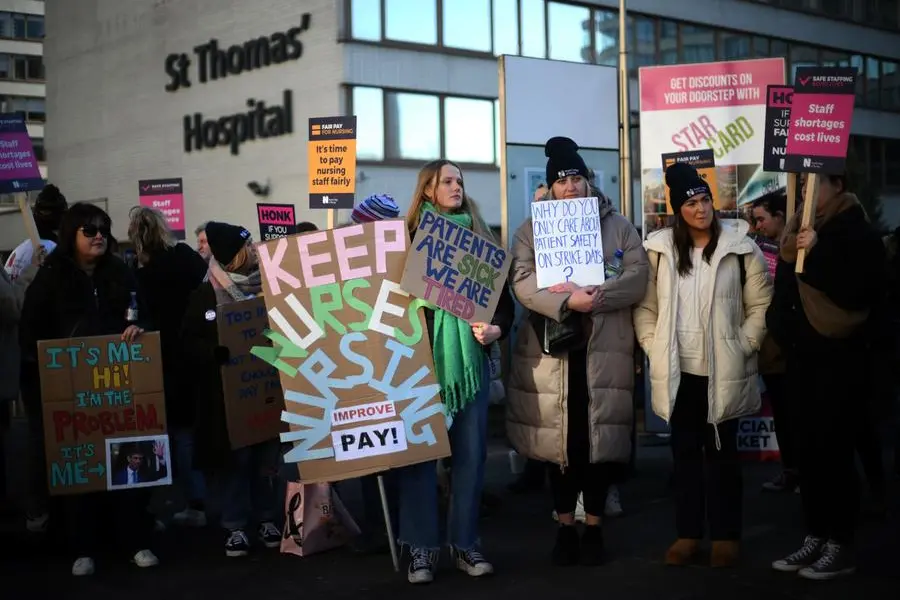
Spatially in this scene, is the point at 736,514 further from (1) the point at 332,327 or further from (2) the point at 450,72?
(2) the point at 450,72

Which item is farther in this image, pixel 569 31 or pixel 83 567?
pixel 569 31

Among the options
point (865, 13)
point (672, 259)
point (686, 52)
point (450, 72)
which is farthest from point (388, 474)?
point (865, 13)

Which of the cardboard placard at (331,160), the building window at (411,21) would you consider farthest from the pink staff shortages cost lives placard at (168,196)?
the building window at (411,21)

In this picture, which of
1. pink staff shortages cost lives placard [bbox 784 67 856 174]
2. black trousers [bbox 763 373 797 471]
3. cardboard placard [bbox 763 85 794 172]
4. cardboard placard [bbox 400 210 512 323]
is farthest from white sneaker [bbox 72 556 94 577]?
cardboard placard [bbox 763 85 794 172]

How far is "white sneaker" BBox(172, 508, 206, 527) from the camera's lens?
27.0 ft

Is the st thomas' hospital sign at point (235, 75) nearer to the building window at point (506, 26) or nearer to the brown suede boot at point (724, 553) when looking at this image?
the building window at point (506, 26)

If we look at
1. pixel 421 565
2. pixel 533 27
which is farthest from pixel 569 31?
pixel 421 565

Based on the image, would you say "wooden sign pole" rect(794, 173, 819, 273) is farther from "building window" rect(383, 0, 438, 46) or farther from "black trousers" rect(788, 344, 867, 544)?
"building window" rect(383, 0, 438, 46)

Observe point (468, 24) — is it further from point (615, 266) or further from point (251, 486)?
point (615, 266)

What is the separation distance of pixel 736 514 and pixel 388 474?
194cm

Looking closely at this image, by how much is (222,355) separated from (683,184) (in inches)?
107

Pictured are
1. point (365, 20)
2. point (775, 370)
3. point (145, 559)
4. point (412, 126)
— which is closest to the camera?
point (145, 559)

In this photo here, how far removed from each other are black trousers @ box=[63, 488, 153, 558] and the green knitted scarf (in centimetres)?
193

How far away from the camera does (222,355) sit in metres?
6.98
